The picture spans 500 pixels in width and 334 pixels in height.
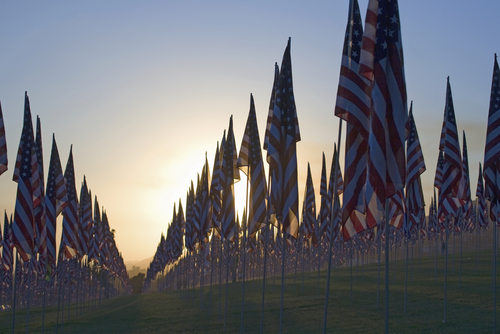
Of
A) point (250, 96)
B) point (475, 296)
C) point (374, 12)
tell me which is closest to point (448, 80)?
point (250, 96)

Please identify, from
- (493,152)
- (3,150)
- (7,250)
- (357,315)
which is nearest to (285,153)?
(493,152)

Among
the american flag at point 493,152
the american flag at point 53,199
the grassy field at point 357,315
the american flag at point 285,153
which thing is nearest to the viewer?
the american flag at point 285,153

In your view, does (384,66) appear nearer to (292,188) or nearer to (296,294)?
(292,188)

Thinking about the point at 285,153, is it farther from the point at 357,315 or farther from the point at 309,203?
the point at 309,203

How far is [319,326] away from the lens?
24.2 m

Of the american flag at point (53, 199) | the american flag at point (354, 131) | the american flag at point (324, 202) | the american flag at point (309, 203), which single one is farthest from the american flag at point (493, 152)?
the american flag at point (309, 203)

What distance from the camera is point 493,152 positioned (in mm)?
15430

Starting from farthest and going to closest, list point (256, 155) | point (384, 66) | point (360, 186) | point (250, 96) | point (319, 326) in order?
1. point (319, 326)
2. point (250, 96)
3. point (256, 155)
4. point (360, 186)
5. point (384, 66)

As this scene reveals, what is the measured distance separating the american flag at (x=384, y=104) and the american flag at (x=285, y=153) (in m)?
4.54

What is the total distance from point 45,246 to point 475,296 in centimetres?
2265

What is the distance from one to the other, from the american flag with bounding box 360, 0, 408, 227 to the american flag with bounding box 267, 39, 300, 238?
4545 millimetres

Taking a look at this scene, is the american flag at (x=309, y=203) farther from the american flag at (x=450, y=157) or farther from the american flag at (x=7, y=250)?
the american flag at (x=7, y=250)

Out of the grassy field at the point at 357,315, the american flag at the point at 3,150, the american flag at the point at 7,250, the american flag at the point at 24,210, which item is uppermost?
the american flag at the point at 3,150

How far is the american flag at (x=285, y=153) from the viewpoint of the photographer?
1476 cm
